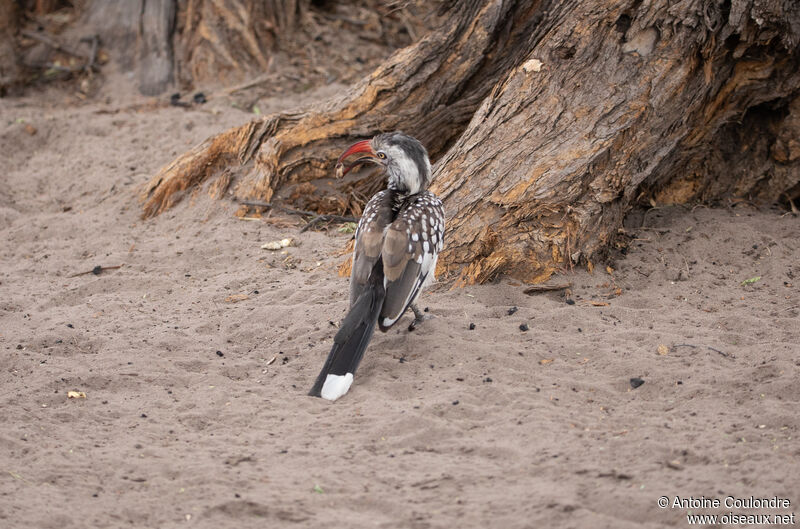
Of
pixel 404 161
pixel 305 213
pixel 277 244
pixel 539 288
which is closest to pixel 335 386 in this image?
pixel 404 161

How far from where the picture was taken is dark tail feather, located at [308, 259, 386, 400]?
3908mm

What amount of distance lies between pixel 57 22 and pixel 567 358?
841cm

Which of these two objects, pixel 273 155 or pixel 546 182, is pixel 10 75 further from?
pixel 546 182

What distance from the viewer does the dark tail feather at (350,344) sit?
12.8 ft

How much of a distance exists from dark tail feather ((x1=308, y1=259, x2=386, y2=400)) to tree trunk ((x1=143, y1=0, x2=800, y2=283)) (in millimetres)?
1052

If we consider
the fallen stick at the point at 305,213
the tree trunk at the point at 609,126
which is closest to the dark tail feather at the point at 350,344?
the tree trunk at the point at 609,126

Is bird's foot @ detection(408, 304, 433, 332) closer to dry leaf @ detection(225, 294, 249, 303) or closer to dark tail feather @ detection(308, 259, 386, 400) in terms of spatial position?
dark tail feather @ detection(308, 259, 386, 400)

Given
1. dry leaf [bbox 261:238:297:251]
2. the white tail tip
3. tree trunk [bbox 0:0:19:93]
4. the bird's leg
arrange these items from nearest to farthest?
the white tail tip → the bird's leg → dry leaf [bbox 261:238:297:251] → tree trunk [bbox 0:0:19:93]

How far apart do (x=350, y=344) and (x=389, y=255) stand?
0.60 meters

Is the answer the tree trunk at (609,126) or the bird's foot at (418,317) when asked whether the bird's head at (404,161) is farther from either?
the bird's foot at (418,317)

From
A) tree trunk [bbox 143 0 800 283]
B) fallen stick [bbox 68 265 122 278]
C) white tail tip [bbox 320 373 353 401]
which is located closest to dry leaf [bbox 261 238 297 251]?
fallen stick [bbox 68 265 122 278]

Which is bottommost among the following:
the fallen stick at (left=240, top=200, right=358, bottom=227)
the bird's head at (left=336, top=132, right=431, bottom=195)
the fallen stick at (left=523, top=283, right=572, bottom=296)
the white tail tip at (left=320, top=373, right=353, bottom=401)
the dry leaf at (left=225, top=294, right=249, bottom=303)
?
the dry leaf at (left=225, top=294, right=249, bottom=303)

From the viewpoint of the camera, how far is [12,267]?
19.4ft

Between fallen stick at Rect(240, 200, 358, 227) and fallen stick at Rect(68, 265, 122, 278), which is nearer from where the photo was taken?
fallen stick at Rect(68, 265, 122, 278)
